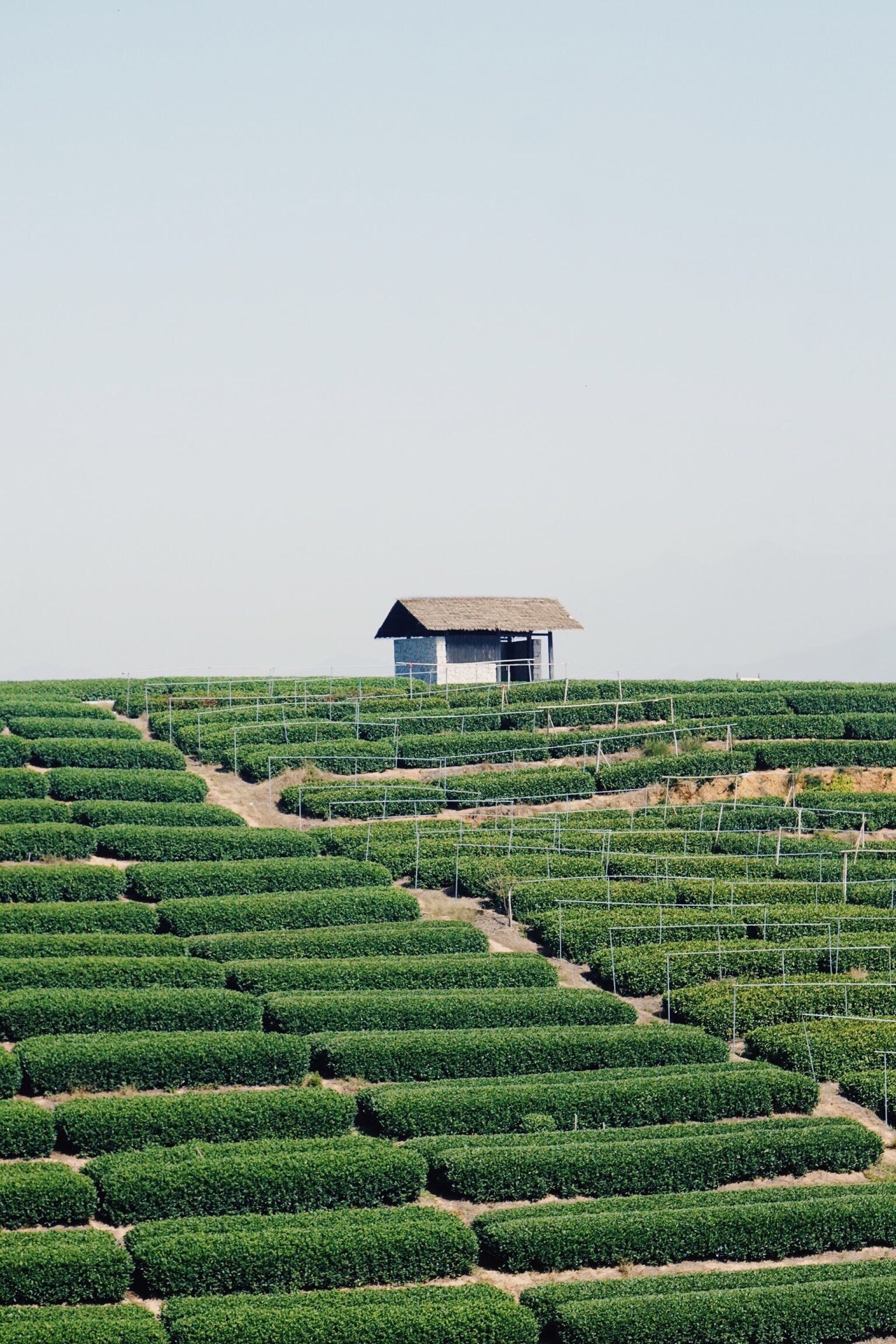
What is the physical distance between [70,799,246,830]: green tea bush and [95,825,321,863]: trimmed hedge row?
3.87ft

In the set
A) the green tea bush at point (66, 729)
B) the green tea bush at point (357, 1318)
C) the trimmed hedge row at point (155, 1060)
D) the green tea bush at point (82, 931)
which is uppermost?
the green tea bush at point (66, 729)

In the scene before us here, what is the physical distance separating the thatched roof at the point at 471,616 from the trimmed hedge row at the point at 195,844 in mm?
30118

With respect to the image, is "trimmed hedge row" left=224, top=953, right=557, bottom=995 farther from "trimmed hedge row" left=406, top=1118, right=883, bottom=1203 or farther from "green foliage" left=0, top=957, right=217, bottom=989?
"trimmed hedge row" left=406, top=1118, right=883, bottom=1203

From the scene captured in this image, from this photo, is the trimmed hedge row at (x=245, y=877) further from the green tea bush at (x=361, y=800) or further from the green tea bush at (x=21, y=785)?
the green tea bush at (x=21, y=785)

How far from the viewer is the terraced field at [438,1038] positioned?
2766 centimetres

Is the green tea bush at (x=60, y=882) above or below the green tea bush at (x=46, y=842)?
below

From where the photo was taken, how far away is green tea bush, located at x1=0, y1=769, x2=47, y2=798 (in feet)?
180

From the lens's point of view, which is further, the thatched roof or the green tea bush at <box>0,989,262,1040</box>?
the thatched roof

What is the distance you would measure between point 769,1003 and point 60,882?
66.8 ft

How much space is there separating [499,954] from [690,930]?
261 inches

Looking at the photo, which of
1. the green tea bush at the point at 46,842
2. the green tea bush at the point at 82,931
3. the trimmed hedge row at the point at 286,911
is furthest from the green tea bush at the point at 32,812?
the trimmed hedge row at the point at 286,911

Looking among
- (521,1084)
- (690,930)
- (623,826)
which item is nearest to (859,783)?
(623,826)

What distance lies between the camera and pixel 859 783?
67062mm

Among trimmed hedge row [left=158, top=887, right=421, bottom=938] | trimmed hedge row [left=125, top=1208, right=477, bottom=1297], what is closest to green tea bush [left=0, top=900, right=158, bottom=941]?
trimmed hedge row [left=158, top=887, right=421, bottom=938]
